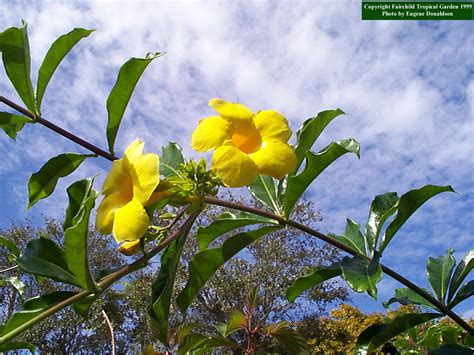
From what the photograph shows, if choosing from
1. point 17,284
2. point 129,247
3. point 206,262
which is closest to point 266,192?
point 206,262

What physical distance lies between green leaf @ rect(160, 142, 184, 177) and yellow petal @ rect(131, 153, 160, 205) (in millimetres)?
319

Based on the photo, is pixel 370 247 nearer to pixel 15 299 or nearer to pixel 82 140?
pixel 82 140

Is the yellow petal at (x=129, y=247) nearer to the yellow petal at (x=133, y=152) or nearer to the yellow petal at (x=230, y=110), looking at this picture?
the yellow petal at (x=133, y=152)

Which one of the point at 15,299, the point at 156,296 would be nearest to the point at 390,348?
the point at 156,296

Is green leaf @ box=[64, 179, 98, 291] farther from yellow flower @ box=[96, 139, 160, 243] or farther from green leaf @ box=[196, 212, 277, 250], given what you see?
green leaf @ box=[196, 212, 277, 250]

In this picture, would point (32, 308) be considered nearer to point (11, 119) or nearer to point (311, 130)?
point (11, 119)

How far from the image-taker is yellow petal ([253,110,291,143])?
850mm

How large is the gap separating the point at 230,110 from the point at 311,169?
25 cm

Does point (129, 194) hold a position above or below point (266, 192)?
below

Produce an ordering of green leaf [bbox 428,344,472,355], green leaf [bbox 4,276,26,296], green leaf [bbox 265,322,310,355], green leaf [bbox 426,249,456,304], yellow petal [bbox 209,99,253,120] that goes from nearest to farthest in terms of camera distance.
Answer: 1. yellow petal [bbox 209,99,253,120]
2. green leaf [bbox 428,344,472,355]
3. green leaf [bbox 265,322,310,355]
4. green leaf [bbox 426,249,456,304]
5. green leaf [bbox 4,276,26,296]

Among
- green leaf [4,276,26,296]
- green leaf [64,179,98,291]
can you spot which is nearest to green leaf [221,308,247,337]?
green leaf [64,179,98,291]

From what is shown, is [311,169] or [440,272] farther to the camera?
[440,272]

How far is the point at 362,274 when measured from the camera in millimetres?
867

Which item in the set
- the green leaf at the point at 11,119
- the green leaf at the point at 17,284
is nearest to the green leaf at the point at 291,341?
the green leaf at the point at 11,119
